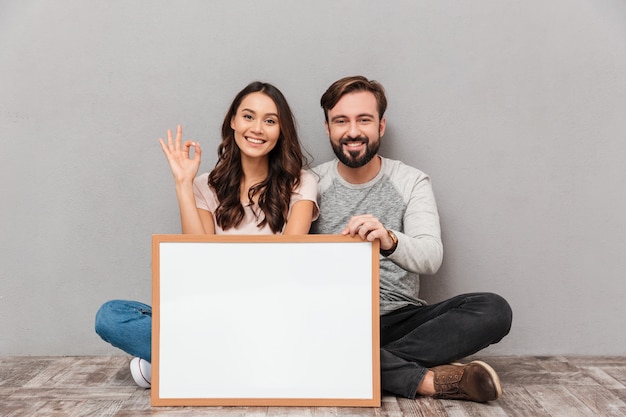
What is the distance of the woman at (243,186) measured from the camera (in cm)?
203

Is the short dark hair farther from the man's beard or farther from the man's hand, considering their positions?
the man's hand

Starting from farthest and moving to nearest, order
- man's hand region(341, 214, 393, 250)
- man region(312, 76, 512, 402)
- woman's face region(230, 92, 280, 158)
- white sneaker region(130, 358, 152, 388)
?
woman's face region(230, 92, 280, 158) → white sneaker region(130, 358, 152, 388) → man region(312, 76, 512, 402) → man's hand region(341, 214, 393, 250)

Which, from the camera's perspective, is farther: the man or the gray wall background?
the gray wall background

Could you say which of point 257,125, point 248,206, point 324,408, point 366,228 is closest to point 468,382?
point 324,408

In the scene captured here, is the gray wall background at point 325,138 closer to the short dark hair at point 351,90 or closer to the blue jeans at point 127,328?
the short dark hair at point 351,90

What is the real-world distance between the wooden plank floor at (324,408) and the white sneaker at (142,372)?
2cm

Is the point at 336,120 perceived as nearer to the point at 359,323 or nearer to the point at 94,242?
the point at 359,323

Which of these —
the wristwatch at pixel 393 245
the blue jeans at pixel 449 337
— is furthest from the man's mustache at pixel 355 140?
the blue jeans at pixel 449 337

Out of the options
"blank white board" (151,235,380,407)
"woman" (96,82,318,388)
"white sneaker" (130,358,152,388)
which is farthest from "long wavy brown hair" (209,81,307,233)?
"white sneaker" (130,358,152,388)

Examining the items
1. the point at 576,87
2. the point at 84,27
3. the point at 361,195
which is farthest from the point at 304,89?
the point at 576,87

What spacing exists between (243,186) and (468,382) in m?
0.88

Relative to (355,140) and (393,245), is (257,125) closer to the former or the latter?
(355,140)

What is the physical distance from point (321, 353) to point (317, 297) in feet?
0.46

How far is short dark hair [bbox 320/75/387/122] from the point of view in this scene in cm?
212
